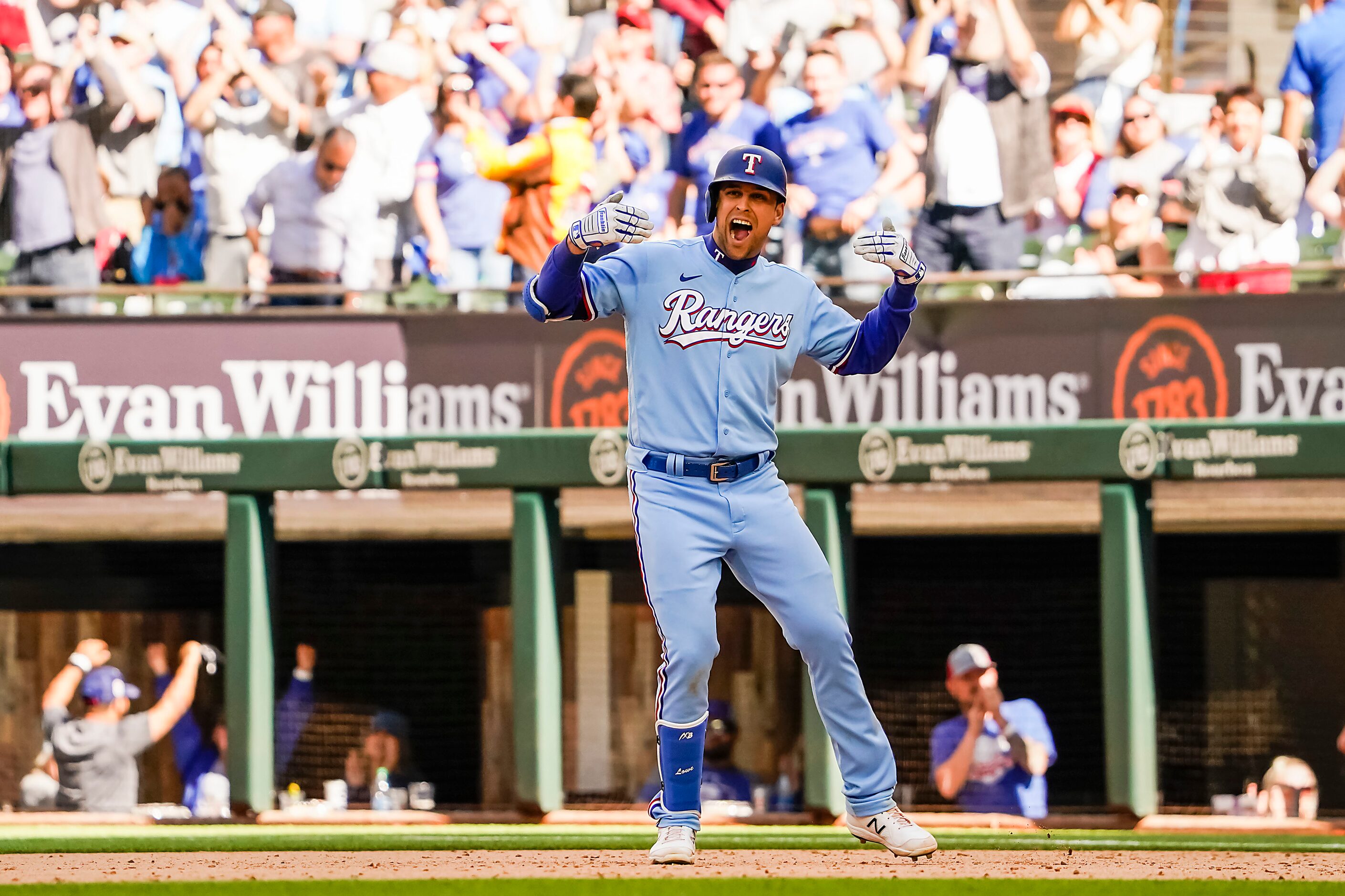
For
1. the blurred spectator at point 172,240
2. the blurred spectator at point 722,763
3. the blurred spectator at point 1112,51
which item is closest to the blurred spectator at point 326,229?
the blurred spectator at point 172,240

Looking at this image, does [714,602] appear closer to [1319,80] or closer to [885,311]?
[885,311]

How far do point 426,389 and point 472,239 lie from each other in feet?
2.94

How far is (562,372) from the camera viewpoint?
29.0ft

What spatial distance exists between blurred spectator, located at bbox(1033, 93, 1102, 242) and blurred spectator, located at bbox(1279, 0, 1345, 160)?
3.19ft

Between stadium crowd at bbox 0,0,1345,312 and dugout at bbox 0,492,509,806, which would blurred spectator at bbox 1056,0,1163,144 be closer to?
stadium crowd at bbox 0,0,1345,312

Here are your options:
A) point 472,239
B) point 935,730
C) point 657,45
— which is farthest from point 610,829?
point 657,45

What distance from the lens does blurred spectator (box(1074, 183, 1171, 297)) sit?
895cm

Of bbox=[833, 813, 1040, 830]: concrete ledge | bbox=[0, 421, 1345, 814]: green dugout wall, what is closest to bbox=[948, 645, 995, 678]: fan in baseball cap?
bbox=[0, 421, 1345, 814]: green dugout wall

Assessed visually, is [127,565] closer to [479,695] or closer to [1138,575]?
[479,695]

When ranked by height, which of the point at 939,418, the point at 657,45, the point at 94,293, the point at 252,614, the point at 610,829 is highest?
the point at 657,45

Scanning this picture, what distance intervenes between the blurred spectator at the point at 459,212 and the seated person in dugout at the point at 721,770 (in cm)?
265

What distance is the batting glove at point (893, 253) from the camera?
4402 mm

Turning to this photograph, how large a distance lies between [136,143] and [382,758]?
3.85 metres

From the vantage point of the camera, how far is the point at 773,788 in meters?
7.68
